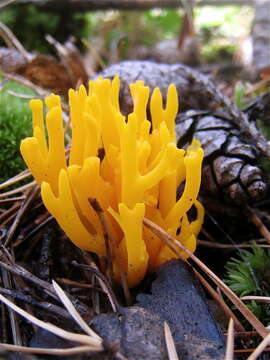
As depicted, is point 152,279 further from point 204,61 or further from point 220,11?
point 220,11

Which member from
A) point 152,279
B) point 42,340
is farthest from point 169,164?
point 42,340

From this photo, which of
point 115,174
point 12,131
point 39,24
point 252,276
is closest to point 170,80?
point 12,131

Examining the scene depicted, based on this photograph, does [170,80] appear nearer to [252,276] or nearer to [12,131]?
[12,131]

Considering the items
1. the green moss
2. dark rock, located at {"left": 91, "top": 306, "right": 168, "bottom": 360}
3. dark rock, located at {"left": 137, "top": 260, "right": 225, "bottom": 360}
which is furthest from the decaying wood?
the green moss

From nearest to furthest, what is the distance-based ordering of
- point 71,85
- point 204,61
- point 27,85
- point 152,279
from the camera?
point 152,279, point 27,85, point 71,85, point 204,61

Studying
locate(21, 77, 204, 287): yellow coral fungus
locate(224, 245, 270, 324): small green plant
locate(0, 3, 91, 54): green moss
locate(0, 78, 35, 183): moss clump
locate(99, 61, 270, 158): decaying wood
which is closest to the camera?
locate(21, 77, 204, 287): yellow coral fungus

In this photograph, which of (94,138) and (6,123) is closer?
(94,138)

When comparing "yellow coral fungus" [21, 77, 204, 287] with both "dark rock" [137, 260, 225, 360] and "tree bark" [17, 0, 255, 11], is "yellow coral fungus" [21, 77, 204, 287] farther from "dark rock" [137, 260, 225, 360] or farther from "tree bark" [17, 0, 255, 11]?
"tree bark" [17, 0, 255, 11]
